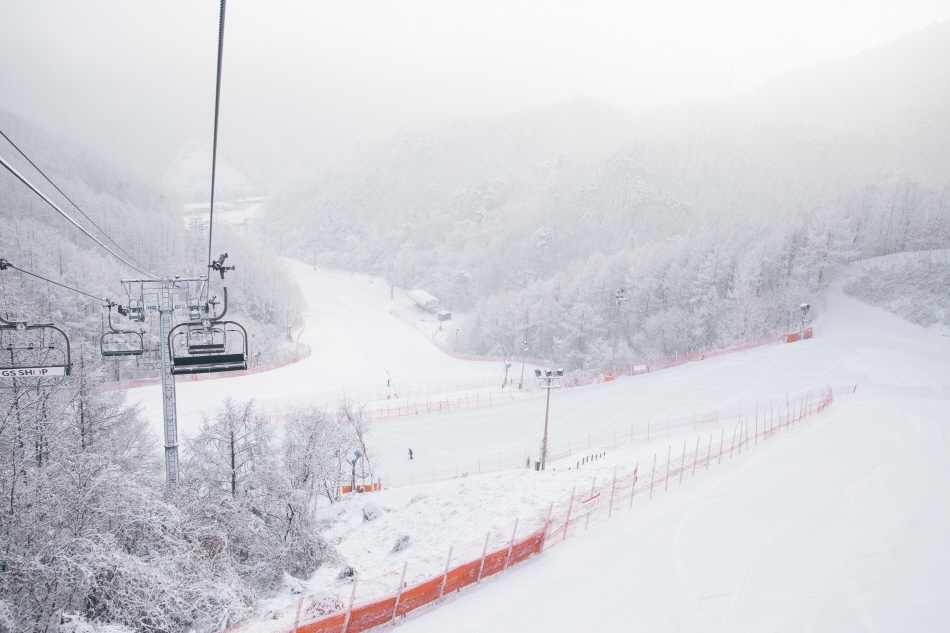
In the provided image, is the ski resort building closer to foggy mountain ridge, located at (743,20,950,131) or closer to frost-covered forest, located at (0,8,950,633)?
frost-covered forest, located at (0,8,950,633)

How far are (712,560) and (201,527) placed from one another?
1064 centimetres

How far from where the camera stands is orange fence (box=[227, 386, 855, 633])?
891 centimetres

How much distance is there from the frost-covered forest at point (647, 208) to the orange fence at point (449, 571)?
122 ft

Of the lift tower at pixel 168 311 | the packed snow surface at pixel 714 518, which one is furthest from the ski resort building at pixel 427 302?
the lift tower at pixel 168 311

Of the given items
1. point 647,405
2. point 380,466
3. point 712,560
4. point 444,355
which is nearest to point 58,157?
point 444,355

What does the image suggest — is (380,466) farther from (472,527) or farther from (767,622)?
(767,622)

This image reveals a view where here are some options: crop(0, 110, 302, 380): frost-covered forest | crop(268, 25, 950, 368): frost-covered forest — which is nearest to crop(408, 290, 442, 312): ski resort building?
crop(268, 25, 950, 368): frost-covered forest

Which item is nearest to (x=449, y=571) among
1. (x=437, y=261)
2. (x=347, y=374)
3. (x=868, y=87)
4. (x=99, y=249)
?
(x=347, y=374)

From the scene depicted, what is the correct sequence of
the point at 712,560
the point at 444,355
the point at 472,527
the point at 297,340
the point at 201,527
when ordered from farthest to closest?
the point at 297,340
the point at 444,355
the point at 472,527
the point at 712,560
the point at 201,527

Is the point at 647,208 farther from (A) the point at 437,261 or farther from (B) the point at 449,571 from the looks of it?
(B) the point at 449,571

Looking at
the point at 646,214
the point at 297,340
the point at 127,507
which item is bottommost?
the point at 297,340

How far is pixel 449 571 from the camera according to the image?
10523mm

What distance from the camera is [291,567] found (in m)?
12.4

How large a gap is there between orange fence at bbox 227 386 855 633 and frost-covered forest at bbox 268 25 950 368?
37.3 metres
